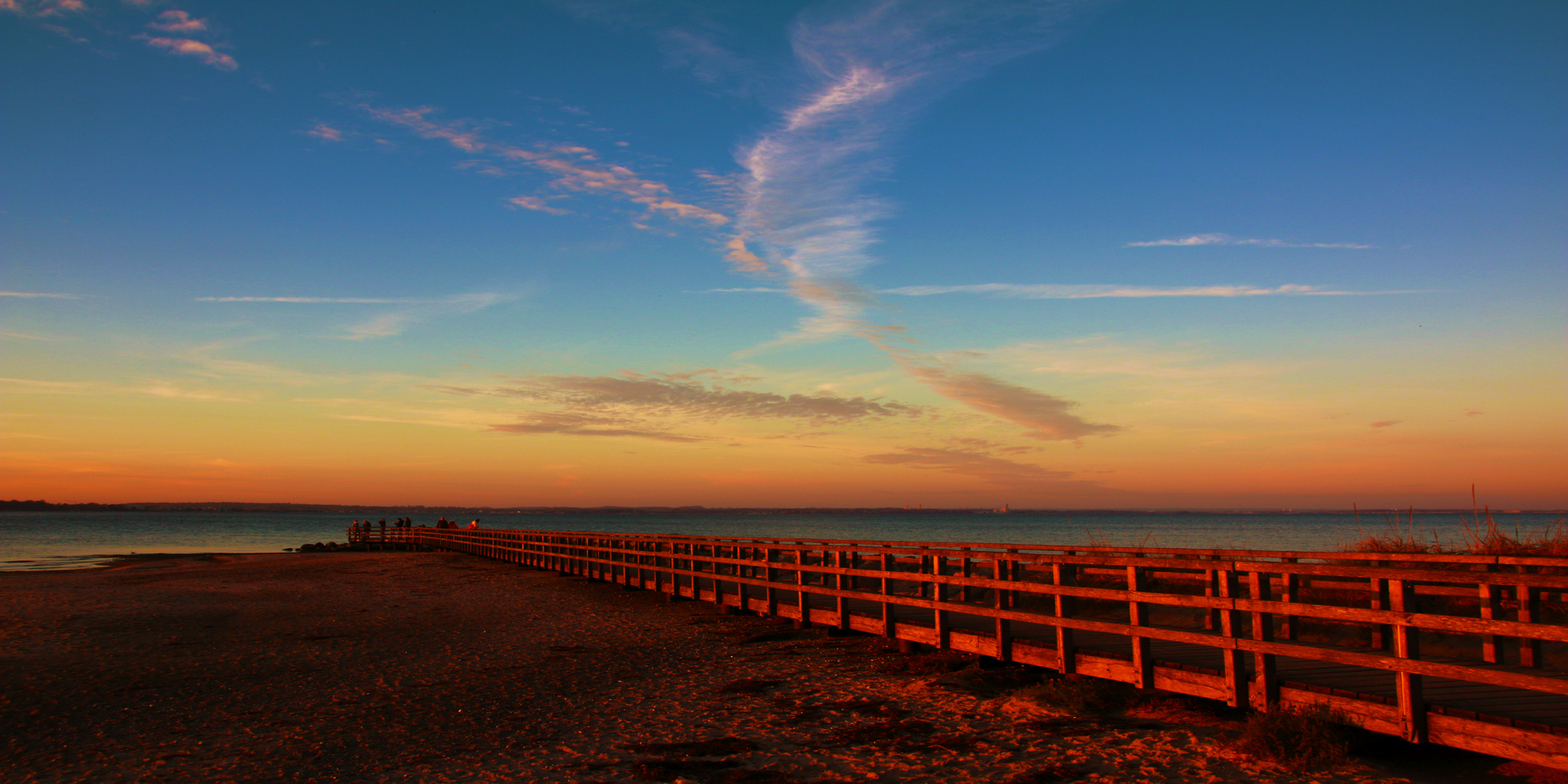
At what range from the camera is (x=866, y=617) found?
12711mm

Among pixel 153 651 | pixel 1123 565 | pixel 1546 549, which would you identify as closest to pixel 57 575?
pixel 153 651

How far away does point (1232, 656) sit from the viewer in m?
7.45

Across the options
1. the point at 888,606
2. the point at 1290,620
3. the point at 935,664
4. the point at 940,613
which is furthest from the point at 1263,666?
the point at 888,606

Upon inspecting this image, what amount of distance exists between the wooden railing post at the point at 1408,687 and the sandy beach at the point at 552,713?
336 mm

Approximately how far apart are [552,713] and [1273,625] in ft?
29.2

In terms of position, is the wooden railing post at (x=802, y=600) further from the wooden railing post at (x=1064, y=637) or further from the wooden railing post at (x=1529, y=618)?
the wooden railing post at (x=1529, y=618)

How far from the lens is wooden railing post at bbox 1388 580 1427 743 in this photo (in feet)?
20.4

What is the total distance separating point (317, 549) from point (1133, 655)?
51858mm

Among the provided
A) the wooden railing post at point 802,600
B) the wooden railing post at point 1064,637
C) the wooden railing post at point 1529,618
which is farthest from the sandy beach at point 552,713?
the wooden railing post at point 1529,618

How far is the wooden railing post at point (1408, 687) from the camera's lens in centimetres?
623

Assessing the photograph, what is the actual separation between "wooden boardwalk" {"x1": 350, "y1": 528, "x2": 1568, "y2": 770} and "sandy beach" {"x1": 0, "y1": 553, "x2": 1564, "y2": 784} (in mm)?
376

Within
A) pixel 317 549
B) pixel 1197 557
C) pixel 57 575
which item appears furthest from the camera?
pixel 317 549

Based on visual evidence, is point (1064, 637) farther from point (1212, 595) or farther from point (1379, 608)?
point (1379, 608)

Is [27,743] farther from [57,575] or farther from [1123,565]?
[57,575]
